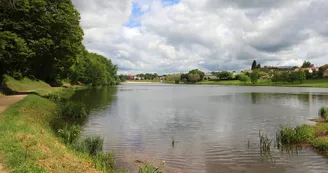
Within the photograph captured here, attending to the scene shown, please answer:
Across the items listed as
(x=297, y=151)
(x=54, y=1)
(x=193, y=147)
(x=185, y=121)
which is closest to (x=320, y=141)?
(x=297, y=151)

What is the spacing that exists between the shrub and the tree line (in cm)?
2575

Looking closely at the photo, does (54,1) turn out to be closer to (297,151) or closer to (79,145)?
(79,145)

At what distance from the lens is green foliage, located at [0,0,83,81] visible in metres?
28.7

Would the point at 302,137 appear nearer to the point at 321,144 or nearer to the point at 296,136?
the point at 296,136

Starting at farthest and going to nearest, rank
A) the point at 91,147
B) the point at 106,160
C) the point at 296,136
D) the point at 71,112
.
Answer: the point at 71,112
the point at 296,136
the point at 91,147
the point at 106,160

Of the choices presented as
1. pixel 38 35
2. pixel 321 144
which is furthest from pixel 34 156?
pixel 38 35

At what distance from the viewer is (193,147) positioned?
660 inches

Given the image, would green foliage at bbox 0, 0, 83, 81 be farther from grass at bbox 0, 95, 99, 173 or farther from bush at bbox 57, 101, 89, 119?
grass at bbox 0, 95, 99, 173

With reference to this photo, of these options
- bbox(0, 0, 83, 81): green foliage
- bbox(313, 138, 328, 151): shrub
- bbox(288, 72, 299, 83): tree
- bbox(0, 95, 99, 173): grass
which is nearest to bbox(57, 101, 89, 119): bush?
bbox(0, 0, 83, 81): green foliage

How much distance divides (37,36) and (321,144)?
29.3m

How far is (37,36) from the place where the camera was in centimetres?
3148

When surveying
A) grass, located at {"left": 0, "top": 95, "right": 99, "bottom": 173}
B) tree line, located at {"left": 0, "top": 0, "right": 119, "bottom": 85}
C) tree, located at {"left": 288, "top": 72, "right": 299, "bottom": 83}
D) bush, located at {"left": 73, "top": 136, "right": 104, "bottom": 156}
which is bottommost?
bush, located at {"left": 73, "top": 136, "right": 104, "bottom": 156}

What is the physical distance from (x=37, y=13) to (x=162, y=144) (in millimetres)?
22536

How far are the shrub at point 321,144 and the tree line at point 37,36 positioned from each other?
2575 centimetres
